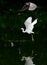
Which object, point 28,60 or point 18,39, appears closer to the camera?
point 28,60

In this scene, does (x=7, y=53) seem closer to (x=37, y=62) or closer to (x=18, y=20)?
(x=37, y=62)

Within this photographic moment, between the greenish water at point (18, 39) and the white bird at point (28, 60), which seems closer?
the white bird at point (28, 60)

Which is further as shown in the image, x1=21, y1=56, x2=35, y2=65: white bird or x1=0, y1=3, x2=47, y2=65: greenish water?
x1=0, y1=3, x2=47, y2=65: greenish water

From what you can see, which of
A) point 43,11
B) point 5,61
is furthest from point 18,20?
point 5,61

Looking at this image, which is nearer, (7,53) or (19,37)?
(7,53)

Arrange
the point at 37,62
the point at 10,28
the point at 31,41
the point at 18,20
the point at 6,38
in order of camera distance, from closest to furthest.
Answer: the point at 37,62 → the point at 31,41 → the point at 6,38 → the point at 10,28 → the point at 18,20

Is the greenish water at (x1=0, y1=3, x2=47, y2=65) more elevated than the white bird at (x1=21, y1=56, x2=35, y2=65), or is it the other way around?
the greenish water at (x1=0, y1=3, x2=47, y2=65)

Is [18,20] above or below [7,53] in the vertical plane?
above

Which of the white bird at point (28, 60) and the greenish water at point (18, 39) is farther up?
the greenish water at point (18, 39)
